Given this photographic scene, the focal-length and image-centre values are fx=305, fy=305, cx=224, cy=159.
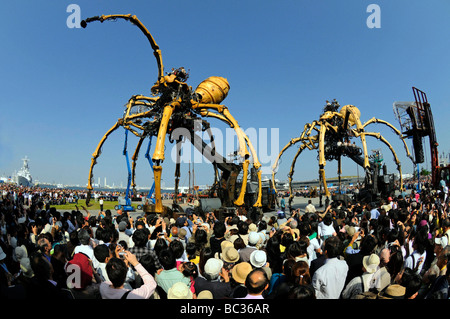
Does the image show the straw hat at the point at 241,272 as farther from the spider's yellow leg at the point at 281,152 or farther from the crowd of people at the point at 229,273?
the spider's yellow leg at the point at 281,152

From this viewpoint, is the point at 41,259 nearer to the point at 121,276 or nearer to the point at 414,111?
the point at 121,276

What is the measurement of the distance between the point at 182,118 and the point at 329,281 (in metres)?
14.4

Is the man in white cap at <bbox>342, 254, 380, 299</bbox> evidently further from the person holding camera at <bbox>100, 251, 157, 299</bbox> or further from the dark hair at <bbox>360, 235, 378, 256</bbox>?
the person holding camera at <bbox>100, 251, 157, 299</bbox>

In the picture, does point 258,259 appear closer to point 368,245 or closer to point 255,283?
point 255,283

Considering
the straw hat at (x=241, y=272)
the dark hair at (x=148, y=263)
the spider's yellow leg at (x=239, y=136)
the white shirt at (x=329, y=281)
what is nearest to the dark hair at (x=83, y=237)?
the dark hair at (x=148, y=263)

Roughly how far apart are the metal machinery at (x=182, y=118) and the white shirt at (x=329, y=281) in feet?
33.6

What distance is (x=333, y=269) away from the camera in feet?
14.5

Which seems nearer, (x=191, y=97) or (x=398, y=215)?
(x=398, y=215)

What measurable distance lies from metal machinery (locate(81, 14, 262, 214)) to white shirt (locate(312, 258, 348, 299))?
10.3 m

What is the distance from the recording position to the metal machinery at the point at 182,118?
1520cm
